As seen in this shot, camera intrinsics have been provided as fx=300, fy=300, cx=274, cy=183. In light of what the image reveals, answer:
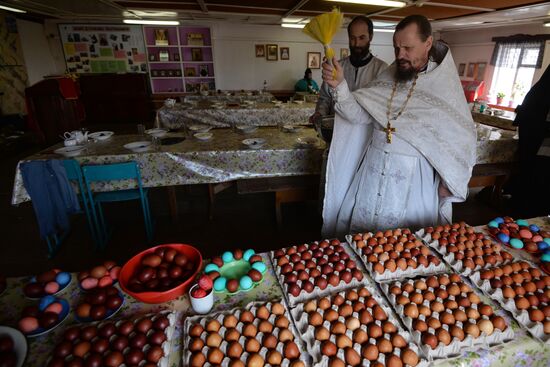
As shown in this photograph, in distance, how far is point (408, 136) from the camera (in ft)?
6.14

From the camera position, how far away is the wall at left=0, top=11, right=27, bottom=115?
6800 mm

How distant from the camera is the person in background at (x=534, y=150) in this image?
3.01 m

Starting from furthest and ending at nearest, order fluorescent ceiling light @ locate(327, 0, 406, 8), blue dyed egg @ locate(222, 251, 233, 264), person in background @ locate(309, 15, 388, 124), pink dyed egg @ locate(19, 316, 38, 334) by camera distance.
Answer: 1. fluorescent ceiling light @ locate(327, 0, 406, 8)
2. person in background @ locate(309, 15, 388, 124)
3. blue dyed egg @ locate(222, 251, 233, 264)
4. pink dyed egg @ locate(19, 316, 38, 334)

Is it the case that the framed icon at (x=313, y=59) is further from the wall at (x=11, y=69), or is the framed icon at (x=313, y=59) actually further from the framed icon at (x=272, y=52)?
the wall at (x=11, y=69)

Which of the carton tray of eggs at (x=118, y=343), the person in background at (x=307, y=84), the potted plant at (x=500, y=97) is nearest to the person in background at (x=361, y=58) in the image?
the carton tray of eggs at (x=118, y=343)

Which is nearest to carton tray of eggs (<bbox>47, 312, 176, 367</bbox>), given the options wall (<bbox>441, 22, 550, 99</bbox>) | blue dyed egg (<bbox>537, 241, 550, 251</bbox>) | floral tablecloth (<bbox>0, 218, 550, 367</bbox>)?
floral tablecloth (<bbox>0, 218, 550, 367</bbox>)

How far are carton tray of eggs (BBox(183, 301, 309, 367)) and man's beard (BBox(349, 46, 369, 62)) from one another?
216cm

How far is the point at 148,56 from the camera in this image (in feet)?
29.3

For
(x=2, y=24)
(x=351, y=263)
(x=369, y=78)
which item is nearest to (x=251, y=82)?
(x=2, y=24)


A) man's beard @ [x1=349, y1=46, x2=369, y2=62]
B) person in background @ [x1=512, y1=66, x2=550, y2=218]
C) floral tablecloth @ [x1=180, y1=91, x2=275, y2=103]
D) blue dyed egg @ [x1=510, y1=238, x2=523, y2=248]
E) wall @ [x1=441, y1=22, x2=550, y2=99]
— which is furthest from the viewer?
wall @ [x1=441, y1=22, x2=550, y2=99]

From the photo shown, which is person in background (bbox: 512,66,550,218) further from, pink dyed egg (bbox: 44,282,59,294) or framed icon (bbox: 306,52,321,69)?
framed icon (bbox: 306,52,321,69)

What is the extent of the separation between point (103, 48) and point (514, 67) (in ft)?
38.5

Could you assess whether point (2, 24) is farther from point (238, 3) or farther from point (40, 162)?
point (40, 162)

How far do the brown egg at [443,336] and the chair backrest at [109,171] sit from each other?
2449 mm
